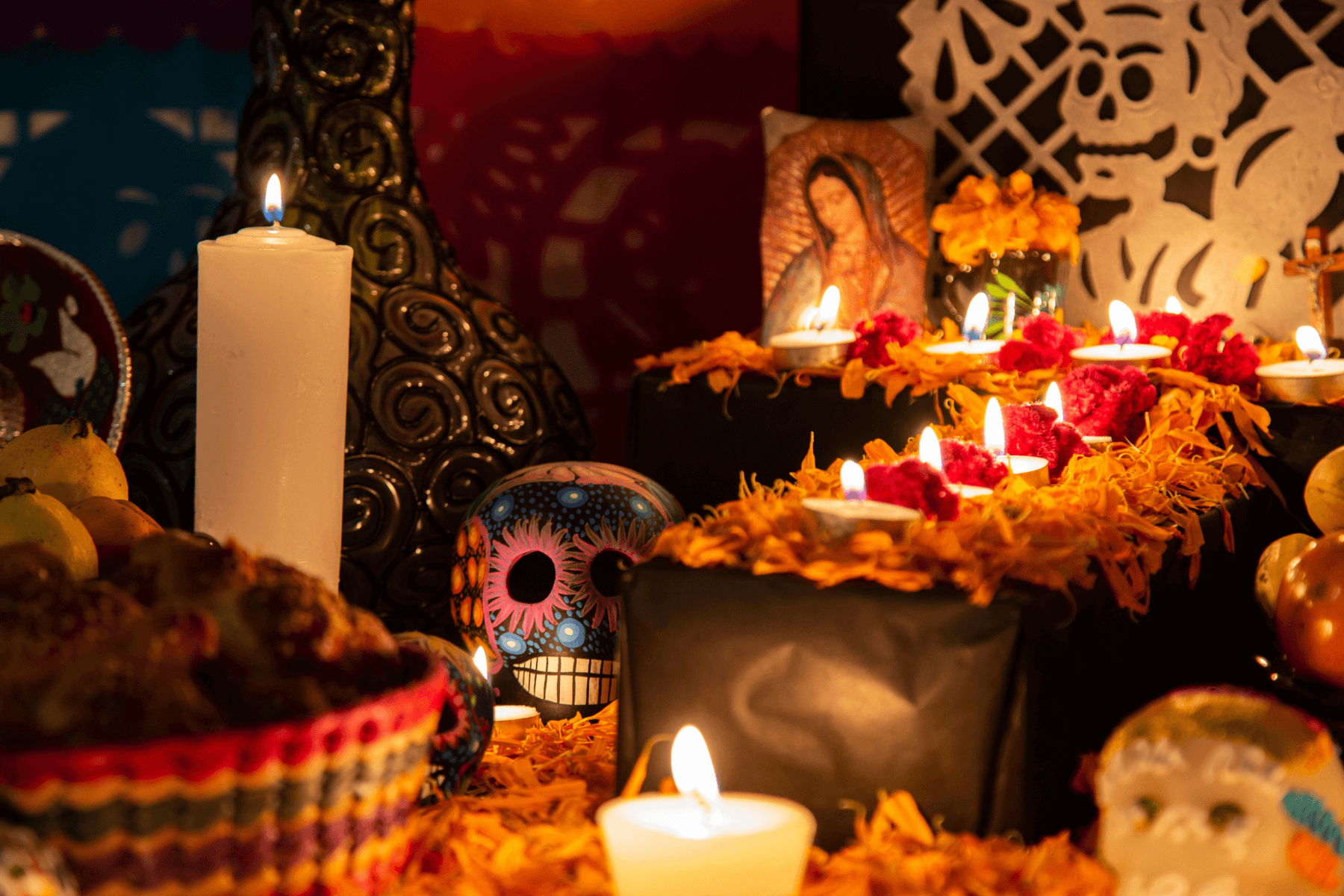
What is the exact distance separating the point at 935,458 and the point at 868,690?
272 millimetres

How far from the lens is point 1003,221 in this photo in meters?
1.96

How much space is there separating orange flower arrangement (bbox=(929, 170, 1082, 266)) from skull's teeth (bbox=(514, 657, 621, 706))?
1.02 meters

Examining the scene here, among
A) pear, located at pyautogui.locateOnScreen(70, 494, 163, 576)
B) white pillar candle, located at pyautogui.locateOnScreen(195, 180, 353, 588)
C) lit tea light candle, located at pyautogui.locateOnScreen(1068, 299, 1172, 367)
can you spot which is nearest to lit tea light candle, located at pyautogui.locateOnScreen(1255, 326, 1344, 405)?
lit tea light candle, located at pyautogui.locateOnScreen(1068, 299, 1172, 367)

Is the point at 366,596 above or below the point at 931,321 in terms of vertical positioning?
below

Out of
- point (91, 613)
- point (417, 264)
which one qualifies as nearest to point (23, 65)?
point (417, 264)

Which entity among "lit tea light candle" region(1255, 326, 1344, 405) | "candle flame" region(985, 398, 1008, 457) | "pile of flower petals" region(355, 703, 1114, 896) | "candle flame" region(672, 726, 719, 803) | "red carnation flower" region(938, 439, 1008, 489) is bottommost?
"pile of flower petals" region(355, 703, 1114, 896)

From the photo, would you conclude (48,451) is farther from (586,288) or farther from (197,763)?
(586,288)

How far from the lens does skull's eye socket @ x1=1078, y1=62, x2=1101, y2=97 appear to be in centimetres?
221

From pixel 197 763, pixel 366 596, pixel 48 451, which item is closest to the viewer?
pixel 197 763

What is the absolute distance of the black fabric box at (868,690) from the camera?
34.3 inches

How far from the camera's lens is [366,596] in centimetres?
170

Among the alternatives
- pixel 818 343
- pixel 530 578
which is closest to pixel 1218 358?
pixel 818 343

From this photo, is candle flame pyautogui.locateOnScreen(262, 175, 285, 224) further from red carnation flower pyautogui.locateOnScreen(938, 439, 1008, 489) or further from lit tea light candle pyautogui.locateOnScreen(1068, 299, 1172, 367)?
lit tea light candle pyautogui.locateOnScreen(1068, 299, 1172, 367)

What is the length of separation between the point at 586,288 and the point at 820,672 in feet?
4.99
